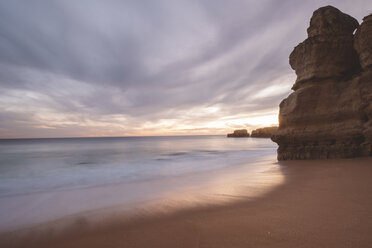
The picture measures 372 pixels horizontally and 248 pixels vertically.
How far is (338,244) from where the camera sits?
1942mm

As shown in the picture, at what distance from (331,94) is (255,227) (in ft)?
29.8

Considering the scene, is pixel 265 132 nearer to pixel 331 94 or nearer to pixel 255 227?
pixel 331 94

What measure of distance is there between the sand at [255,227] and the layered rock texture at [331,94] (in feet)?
17.8

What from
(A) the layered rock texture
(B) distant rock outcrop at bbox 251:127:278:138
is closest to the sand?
(A) the layered rock texture

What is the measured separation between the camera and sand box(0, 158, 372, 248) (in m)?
2.14

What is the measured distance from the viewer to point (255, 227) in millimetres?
2498

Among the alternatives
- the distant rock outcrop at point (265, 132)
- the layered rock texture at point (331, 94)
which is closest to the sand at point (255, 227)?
the layered rock texture at point (331, 94)

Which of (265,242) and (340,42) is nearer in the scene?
(265,242)

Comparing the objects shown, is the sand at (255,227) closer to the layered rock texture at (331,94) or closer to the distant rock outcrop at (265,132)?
the layered rock texture at (331,94)

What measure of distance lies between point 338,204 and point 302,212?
0.72 meters

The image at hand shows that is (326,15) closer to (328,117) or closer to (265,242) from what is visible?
(328,117)

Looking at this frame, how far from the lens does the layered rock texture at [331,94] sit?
7.89m

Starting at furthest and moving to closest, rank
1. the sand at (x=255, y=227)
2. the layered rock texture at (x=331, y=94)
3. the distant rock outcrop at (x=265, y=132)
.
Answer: the distant rock outcrop at (x=265, y=132)
the layered rock texture at (x=331, y=94)
the sand at (x=255, y=227)

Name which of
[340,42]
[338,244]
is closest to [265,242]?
[338,244]
